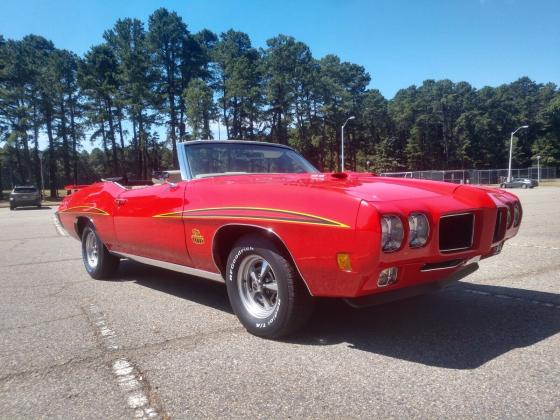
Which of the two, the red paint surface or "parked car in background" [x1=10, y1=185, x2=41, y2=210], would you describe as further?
"parked car in background" [x1=10, y1=185, x2=41, y2=210]

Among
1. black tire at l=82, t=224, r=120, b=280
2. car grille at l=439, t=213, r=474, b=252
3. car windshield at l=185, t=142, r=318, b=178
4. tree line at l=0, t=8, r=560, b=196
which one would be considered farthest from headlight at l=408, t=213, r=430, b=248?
tree line at l=0, t=8, r=560, b=196

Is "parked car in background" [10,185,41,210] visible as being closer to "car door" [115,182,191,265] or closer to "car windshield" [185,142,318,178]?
"car door" [115,182,191,265]

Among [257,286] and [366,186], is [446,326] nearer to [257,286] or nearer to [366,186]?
[366,186]

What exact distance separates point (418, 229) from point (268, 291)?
1.20 meters

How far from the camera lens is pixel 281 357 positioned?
299 centimetres

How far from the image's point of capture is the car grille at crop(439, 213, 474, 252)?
3.00m

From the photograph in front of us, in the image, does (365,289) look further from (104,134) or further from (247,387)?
(104,134)

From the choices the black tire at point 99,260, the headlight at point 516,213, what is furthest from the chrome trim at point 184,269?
the headlight at point 516,213

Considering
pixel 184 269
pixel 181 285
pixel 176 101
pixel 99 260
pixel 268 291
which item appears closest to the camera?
pixel 268 291

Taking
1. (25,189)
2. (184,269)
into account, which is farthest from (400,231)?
(25,189)

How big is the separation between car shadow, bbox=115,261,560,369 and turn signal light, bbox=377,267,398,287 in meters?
0.52

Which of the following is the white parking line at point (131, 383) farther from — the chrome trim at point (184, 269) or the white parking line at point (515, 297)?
the white parking line at point (515, 297)

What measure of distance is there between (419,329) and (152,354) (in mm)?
1942

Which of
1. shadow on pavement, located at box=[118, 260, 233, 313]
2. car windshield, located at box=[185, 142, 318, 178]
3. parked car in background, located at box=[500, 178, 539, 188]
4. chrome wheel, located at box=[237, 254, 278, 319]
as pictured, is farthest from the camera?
parked car in background, located at box=[500, 178, 539, 188]
